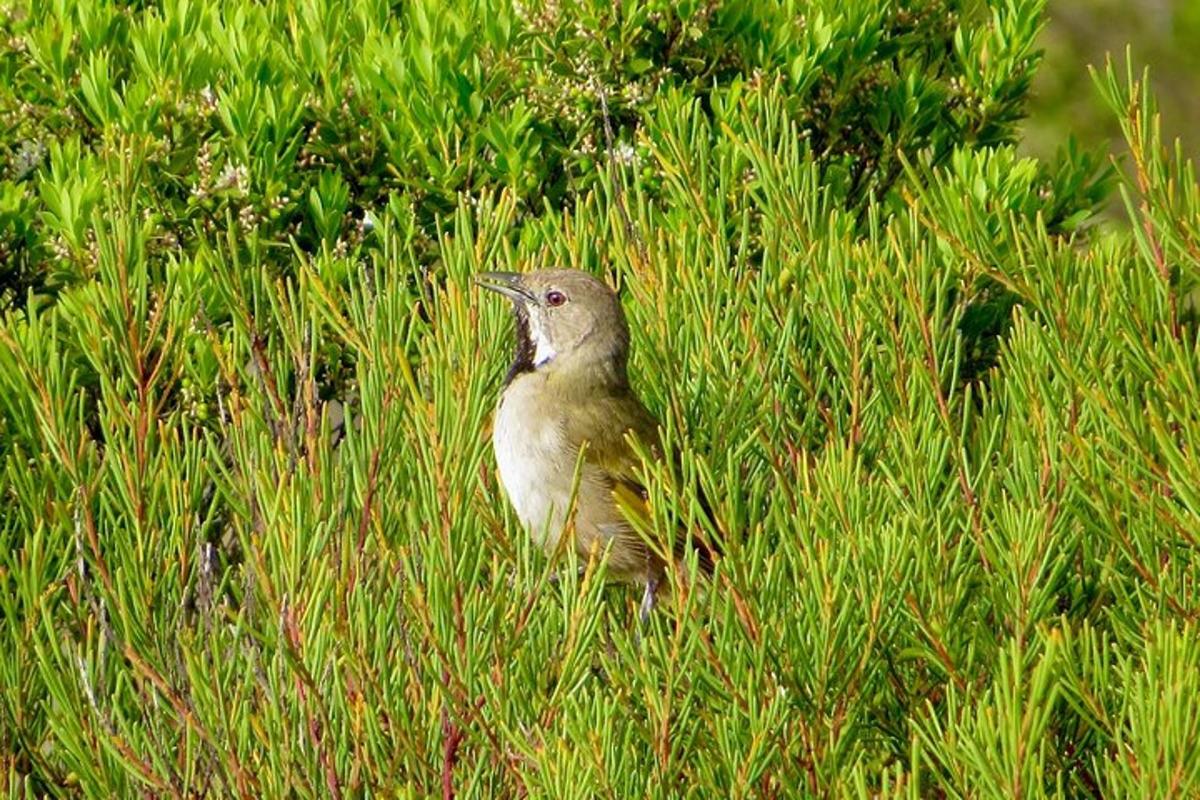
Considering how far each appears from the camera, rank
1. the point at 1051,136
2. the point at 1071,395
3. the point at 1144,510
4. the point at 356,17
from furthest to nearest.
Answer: the point at 1051,136 < the point at 356,17 < the point at 1071,395 < the point at 1144,510

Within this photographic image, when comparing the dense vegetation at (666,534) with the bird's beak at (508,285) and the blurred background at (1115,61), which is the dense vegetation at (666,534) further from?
the blurred background at (1115,61)

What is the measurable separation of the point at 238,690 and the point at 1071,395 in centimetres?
175

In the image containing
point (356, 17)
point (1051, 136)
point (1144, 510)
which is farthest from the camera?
point (1051, 136)

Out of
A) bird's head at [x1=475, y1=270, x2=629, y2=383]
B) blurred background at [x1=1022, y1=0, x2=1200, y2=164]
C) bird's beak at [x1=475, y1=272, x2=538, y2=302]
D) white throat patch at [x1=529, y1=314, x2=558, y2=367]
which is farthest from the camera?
blurred background at [x1=1022, y1=0, x2=1200, y2=164]

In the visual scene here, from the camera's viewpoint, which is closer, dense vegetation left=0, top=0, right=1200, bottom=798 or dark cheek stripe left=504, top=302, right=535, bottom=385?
dense vegetation left=0, top=0, right=1200, bottom=798

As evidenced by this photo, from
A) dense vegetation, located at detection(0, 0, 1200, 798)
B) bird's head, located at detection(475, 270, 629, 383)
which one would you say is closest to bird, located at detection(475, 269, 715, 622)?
bird's head, located at detection(475, 270, 629, 383)

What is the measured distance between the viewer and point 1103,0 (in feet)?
43.3

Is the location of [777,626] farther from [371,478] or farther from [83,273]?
[83,273]

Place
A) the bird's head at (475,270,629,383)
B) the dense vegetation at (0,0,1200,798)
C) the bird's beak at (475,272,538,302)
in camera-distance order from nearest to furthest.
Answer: the dense vegetation at (0,0,1200,798) < the bird's beak at (475,272,538,302) < the bird's head at (475,270,629,383)

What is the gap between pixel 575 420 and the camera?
215 inches

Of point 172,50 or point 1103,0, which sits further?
point 1103,0

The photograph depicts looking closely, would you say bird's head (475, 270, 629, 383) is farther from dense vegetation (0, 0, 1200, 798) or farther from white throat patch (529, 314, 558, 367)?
dense vegetation (0, 0, 1200, 798)

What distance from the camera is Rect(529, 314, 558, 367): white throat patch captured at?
223 inches

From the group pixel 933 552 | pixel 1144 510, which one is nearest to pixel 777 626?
pixel 933 552
